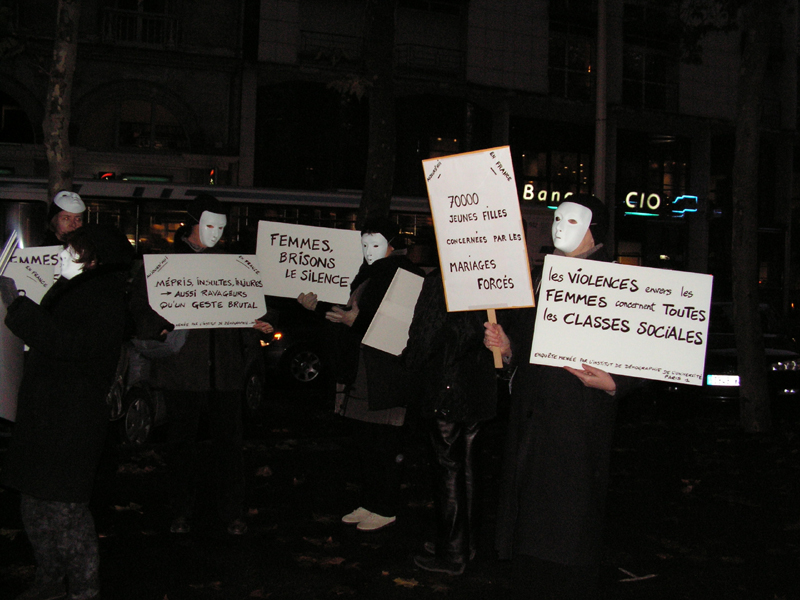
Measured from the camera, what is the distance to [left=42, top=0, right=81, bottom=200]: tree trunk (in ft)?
30.0

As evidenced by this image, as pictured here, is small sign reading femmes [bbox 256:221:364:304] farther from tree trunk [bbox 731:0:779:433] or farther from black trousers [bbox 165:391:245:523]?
tree trunk [bbox 731:0:779:433]

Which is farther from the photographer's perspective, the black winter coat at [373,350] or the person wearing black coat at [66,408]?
the black winter coat at [373,350]

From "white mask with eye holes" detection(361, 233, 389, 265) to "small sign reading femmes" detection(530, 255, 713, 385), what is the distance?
216cm

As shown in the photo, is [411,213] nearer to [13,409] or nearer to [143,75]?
[143,75]

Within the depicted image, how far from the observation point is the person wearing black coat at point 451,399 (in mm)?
4641

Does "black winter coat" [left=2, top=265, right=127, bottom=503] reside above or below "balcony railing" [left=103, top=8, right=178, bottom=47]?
below

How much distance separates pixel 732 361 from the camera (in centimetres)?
1112

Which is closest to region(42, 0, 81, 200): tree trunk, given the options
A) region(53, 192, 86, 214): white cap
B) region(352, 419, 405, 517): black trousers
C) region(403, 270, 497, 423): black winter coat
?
region(53, 192, 86, 214): white cap

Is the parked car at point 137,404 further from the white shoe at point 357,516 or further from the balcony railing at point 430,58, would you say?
the balcony railing at point 430,58

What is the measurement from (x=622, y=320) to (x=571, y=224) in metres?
0.50

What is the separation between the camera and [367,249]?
5.73m

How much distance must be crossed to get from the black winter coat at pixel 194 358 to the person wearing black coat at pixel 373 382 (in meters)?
0.71

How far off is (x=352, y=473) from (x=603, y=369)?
4.16 meters

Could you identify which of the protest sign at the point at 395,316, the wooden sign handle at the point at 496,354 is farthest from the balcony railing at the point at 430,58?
the wooden sign handle at the point at 496,354
